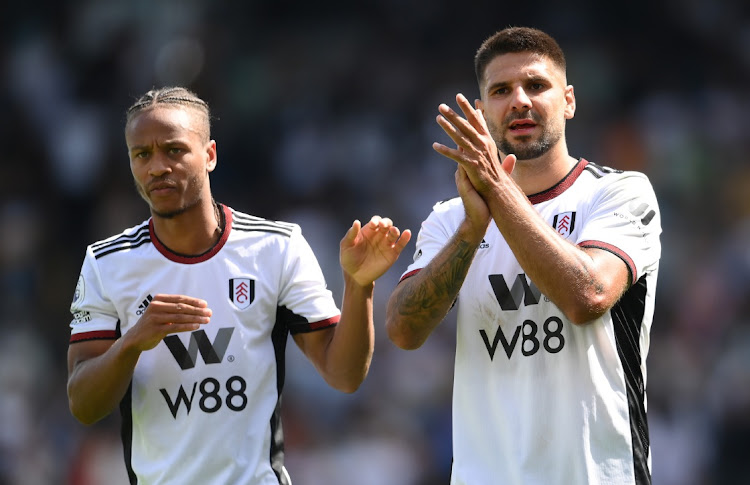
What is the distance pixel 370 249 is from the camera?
16.1ft

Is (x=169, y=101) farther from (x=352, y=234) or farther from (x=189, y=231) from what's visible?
(x=352, y=234)

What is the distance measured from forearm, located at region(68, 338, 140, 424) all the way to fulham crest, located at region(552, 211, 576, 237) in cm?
184

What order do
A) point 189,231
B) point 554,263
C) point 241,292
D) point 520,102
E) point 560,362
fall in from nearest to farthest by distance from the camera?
point 554,263 → point 560,362 → point 520,102 → point 241,292 → point 189,231

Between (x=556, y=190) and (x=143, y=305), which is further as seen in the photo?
(x=143, y=305)

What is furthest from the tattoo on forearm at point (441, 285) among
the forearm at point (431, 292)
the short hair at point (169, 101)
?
the short hair at point (169, 101)

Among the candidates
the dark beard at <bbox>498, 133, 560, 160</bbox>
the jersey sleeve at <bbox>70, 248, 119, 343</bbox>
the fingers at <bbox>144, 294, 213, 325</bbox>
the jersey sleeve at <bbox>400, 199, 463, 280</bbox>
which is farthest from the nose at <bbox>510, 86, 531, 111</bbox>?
the jersey sleeve at <bbox>70, 248, 119, 343</bbox>

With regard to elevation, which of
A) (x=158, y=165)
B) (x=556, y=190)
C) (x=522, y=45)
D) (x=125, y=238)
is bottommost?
(x=125, y=238)

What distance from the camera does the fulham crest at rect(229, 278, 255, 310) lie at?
5137mm

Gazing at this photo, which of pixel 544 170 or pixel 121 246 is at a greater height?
pixel 544 170

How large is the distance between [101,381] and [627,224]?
2.29 metres

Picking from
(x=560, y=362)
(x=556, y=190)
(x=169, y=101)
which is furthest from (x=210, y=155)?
(x=560, y=362)

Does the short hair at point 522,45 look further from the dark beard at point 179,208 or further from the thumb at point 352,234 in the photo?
the dark beard at point 179,208

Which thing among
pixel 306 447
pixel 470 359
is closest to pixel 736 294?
pixel 306 447

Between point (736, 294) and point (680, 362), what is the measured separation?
2.88 ft
